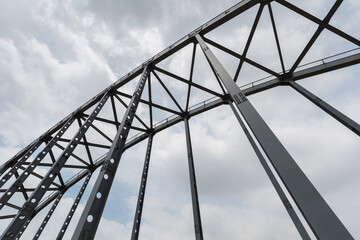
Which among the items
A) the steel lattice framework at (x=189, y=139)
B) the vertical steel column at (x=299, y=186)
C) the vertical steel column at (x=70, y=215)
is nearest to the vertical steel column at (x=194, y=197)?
the steel lattice framework at (x=189, y=139)

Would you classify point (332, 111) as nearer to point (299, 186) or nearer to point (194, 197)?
point (299, 186)

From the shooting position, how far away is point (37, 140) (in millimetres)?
13547

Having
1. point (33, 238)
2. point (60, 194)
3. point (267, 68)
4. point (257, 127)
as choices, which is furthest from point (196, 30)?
point (60, 194)

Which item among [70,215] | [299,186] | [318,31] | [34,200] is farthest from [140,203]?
[318,31]

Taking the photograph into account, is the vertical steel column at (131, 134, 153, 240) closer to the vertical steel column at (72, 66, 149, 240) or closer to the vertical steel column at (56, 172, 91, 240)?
the vertical steel column at (72, 66, 149, 240)

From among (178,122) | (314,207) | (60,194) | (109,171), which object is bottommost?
(314,207)

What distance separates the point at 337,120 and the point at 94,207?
283 inches

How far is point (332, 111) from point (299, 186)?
15.5ft

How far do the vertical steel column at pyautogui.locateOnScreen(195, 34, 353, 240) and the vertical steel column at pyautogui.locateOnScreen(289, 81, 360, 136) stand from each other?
3.79 meters

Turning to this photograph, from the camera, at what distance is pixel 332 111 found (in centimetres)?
581

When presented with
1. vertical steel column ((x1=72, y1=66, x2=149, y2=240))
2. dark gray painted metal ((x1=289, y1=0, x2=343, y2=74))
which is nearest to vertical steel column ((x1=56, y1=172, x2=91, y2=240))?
vertical steel column ((x1=72, y1=66, x2=149, y2=240))

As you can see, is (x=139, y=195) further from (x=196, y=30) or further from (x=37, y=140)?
(x=37, y=140)

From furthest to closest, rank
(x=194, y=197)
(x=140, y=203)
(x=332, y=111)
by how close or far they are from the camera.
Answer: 1. (x=140, y=203)
2. (x=194, y=197)
3. (x=332, y=111)

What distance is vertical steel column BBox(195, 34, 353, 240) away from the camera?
207 centimetres
